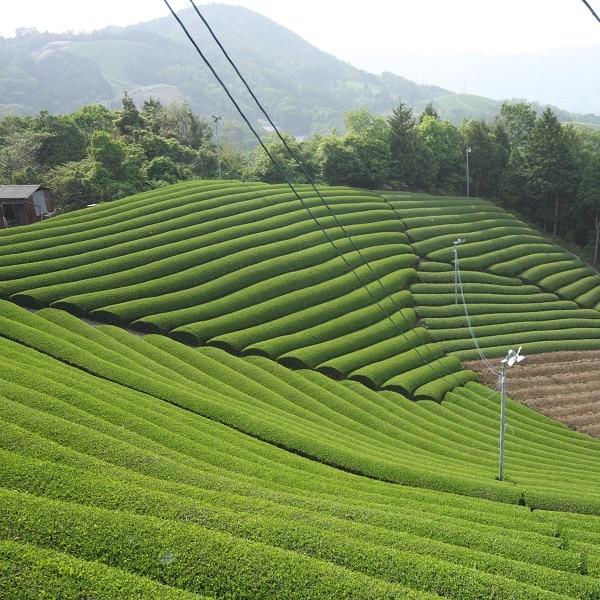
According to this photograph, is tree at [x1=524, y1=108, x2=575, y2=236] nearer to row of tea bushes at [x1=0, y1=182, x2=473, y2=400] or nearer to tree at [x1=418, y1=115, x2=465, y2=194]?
tree at [x1=418, y1=115, x2=465, y2=194]

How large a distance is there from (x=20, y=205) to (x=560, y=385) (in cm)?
3924

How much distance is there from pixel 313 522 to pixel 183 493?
2.80 meters

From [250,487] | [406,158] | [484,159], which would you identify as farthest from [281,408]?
[484,159]

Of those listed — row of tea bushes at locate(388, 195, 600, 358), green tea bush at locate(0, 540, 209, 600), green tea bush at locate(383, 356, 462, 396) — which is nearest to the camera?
green tea bush at locate(0, 540, 209, 600)

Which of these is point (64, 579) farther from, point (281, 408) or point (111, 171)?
point (111, 171)

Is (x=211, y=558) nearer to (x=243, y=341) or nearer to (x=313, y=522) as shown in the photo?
(x=313, y=522)

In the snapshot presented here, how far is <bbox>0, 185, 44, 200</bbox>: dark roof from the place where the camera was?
42.1 m

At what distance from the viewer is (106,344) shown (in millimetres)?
25641

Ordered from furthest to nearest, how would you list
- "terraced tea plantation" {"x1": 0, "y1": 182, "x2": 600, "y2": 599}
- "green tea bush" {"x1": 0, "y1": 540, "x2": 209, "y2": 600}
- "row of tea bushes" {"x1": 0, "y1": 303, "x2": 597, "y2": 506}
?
"row of tea bushes" {"x1": 0, "y1": 303, "x2": 597, "y2": 506}, "terraced tea plantation" {"x1": 0, "y1": 182, "x2": 600, "y2": 599}, "green tea bush" {"x1": 0, "y1": 540, "x2": 209, "y2": 600}

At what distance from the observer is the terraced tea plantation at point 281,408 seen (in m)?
9.64

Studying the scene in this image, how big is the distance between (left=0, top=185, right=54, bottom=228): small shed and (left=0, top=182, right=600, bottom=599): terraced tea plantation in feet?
19.3

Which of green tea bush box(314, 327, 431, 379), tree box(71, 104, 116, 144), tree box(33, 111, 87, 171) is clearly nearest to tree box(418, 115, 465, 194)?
green tea bush box(314, 327, 431, 379)

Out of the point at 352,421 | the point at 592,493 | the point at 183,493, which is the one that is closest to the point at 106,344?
the point at 352,421

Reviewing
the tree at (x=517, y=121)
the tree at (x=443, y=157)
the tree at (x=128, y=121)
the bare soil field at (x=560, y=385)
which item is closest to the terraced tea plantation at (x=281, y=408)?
the bare soil field at (x=560, y=385)
